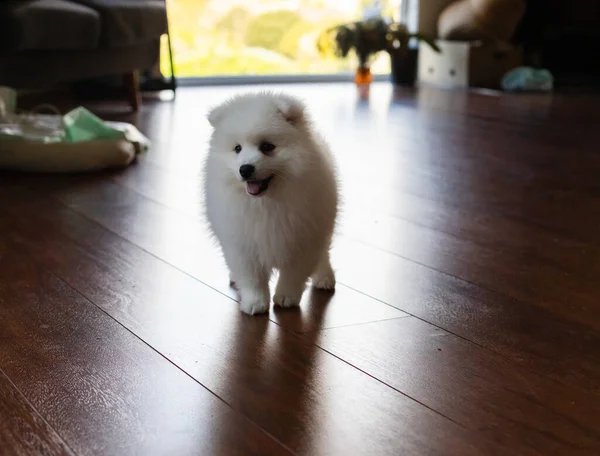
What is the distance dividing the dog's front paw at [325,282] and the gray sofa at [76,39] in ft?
6.99

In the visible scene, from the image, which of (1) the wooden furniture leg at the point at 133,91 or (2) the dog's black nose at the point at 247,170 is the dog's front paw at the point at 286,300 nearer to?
(2) the dog's black nose at the point at 247,170

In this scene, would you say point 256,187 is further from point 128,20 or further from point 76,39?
point 128,20

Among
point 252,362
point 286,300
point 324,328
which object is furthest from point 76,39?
point 252,362

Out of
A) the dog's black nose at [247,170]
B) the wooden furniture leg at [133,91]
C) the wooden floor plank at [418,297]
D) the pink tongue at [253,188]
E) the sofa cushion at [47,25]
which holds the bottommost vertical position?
the wooden floor plank at [418,297]

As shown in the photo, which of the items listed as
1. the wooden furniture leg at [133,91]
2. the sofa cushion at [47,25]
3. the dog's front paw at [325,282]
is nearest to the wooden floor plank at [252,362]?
the dog's front paw at [325,282]

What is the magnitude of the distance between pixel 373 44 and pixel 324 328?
14.0ft

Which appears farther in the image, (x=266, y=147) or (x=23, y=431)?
(x=266, y=147)

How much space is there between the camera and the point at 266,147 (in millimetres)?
1473

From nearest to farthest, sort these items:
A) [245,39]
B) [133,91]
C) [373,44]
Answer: [133,91], [373,44], [245,39]

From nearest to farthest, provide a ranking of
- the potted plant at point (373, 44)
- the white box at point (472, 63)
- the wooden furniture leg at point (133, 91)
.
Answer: the wooden furniture leg at point (133, 91) → the white box at point (472, 63) → the potted plant at point (373, 44)

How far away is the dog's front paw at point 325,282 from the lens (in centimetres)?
174

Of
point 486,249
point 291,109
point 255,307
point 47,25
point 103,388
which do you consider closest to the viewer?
point 103,388

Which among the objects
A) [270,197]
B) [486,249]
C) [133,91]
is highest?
[270,197]

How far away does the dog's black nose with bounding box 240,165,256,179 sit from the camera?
1.43 meters
